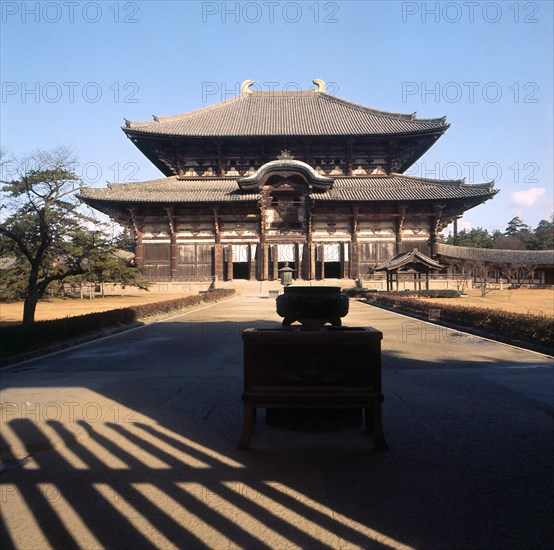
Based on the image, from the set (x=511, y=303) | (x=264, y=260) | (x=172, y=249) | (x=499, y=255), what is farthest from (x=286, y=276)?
(x=499, y=255)

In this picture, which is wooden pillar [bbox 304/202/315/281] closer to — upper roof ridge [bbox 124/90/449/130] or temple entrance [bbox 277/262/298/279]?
temple entrance [bbox 277/262/298/279]

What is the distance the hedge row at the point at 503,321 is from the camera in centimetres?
888

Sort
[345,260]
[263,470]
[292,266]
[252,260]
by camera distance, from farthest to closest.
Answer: [292,266] → [252,260] → [345,260] → [263,470]

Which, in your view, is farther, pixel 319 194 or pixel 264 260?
pixel 264 260

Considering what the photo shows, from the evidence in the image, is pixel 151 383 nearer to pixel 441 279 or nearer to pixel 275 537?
pixel 275 537

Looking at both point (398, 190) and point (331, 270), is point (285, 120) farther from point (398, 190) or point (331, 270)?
point (331, 270)

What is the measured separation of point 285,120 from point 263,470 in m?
38.4

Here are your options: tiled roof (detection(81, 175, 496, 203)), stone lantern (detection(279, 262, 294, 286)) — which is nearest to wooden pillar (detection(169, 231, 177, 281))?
tiled roof (detection(81, 175, 496, 203))

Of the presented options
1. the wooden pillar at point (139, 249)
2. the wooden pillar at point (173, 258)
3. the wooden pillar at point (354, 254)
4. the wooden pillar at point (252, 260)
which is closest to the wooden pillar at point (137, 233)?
the wooden pillar at point (139, 249)

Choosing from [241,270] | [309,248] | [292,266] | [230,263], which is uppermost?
[309,248]

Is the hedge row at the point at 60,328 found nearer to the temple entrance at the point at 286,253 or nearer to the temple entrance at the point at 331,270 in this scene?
the temple entrance at the point at 286,253

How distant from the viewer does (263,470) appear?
10.8 feet

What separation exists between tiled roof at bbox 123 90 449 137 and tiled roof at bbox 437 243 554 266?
10298 mm

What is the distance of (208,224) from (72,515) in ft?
104
